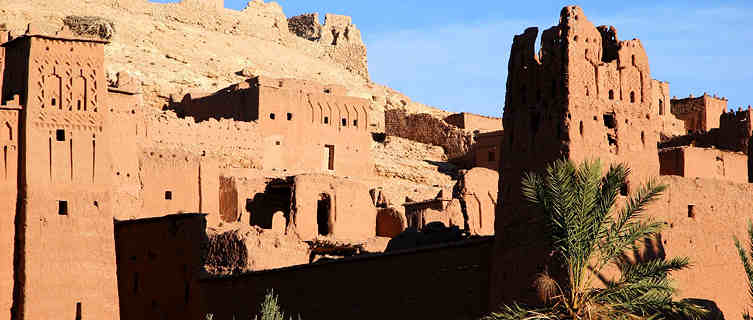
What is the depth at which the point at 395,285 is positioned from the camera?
26.6 m

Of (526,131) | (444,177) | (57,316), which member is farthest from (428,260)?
(444,177)

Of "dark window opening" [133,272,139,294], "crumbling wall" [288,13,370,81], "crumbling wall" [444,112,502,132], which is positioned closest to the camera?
"dark window opening" [133,272,139,294]

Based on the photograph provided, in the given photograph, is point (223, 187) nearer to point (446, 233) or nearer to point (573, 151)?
point (446, 233)

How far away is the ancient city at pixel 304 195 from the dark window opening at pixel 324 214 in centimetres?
9

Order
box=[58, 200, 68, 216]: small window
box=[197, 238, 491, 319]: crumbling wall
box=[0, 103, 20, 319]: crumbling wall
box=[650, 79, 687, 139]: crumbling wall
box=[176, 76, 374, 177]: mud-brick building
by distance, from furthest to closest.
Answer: box=[650, 79, 687, 139]: crumbling wall < box=[176, 76, 374, 177]: mud-brick building < box=[58, 200, 68, 216]: small window < box=[0, 103, 20, 319]: crumbling wall < box=[197, 238, 491, 319]: crumbling wall

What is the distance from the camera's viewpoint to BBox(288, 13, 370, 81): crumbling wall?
76.2 meters

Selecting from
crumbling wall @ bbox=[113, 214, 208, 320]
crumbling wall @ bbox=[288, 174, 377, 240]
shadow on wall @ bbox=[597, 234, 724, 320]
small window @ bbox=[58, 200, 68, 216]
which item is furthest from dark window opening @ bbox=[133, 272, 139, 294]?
shadow on wall @ bbox=[597, 234, 724, 320]

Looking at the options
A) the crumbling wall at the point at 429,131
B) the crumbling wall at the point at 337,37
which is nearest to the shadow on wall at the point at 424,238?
the crumbling wall at the point at 429,131

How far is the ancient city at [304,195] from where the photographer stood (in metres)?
25.7

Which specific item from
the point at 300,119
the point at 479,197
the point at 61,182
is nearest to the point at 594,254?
the point at 479,197

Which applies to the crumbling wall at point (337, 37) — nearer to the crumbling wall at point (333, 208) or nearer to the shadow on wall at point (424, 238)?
the crumbling wall at point (333, 208)

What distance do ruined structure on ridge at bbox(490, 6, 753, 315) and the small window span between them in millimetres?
10502

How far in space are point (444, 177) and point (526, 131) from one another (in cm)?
2330

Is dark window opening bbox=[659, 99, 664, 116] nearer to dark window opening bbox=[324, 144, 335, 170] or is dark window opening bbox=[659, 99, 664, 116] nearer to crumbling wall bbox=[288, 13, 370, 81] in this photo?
dark window opening bbox=[324, 144, 335, 170]
